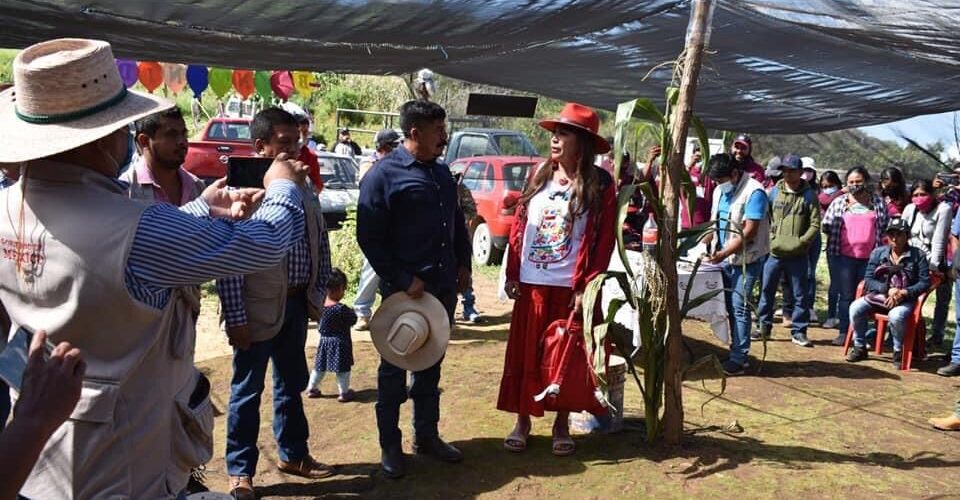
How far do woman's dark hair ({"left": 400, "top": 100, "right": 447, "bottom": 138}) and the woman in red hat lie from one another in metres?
0.69

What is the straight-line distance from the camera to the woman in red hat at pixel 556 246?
430cm

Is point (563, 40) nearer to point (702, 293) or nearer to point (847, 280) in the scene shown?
point (702, 293)

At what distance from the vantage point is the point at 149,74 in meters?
14.6

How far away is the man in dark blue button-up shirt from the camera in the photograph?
13.2 feet

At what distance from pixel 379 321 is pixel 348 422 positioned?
4.23 feet

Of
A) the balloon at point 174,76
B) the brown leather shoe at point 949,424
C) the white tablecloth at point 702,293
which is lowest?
the brown leather shoe at point 949,424

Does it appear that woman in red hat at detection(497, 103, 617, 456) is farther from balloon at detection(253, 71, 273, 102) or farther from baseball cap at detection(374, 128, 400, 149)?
balloon at detection(253, 71, 273, 102)

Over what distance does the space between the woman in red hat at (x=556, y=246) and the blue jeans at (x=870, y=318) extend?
4.06 metres

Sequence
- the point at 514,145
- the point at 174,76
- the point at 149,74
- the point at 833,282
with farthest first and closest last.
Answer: the point at 174,76, the point at 514,145, the point at 149,74, the point at 833,282

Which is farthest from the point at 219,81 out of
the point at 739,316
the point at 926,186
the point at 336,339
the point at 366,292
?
the point at 926,186

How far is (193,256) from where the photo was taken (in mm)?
1969

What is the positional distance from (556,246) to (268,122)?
1642 mm

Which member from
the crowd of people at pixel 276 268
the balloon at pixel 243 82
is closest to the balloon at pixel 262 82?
the balloon at pixel 243 82

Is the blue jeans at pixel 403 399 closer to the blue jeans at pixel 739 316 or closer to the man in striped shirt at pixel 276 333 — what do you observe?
the man in striped shirt at pixel 276 333
